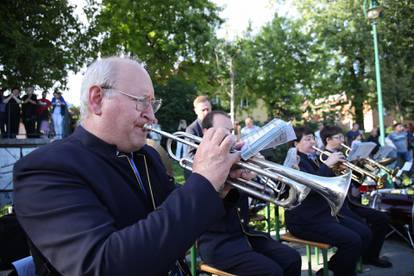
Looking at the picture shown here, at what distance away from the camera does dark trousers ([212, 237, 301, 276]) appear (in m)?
2.97

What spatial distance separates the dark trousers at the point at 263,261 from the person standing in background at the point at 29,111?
1029 cm

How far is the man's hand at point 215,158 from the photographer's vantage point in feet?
4.96

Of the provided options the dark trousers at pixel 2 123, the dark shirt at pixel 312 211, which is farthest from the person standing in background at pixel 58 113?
the dark shirt at pixel 312 211

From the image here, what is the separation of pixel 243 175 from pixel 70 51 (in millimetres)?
14527

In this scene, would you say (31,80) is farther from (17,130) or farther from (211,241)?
(211,241)

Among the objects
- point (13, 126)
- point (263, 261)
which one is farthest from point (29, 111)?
point (263, 261)

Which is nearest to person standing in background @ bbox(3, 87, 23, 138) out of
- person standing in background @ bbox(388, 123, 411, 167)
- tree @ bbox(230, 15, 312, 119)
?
person standing in background @ bbox(388, 123, 411, 167)

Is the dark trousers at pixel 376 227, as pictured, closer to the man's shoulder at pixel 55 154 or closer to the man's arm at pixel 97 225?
the man's arm at pixel 97 225

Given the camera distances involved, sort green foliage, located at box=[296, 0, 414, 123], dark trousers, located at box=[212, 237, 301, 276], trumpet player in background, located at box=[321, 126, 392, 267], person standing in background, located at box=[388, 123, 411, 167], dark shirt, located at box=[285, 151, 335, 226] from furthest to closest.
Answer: green foliage, located at box=[296, 0, 414, 123] < person standing in background, located at box=[388, 123, 411, 167] < trumpet player in background, located at box=[321, 126, 392, 267] < dark shirt, located at box=[285, 151, 335, 226] < dark trousers, located at box=[212, 237, 301, 276]

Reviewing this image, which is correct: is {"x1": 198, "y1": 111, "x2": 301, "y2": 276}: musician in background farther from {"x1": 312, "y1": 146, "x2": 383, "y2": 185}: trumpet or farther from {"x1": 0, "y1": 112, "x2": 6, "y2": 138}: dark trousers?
{"x1": 0, "y1": 112, "x2": 6, "y2": 138}: dark trousers

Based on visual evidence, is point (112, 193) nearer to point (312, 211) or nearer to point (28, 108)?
point (312, 211)

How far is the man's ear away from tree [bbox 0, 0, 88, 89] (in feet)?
40.3

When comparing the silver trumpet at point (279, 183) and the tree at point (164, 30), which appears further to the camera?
the tree at point (164, 30)

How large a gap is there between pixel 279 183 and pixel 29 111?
37.0 ft
